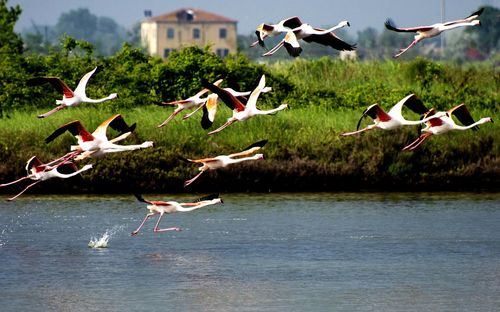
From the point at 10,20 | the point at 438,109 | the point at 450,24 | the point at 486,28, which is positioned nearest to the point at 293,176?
the point at 438,109

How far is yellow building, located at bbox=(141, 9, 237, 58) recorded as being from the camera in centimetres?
15562

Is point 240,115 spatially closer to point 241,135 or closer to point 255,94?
point 255,94

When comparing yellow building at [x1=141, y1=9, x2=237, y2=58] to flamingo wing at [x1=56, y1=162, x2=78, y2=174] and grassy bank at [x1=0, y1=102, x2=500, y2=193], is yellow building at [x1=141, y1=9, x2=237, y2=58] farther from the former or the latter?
flamingo wing at [x1=56, y1=162, x2=78, y2=174]

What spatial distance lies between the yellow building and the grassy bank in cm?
12636

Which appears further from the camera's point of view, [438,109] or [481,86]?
[481,86]

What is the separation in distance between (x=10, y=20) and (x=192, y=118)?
31.0ft

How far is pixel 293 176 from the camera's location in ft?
88.3

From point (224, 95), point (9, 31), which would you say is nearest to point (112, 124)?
point (224, 95)

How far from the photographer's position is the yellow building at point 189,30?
156 meters

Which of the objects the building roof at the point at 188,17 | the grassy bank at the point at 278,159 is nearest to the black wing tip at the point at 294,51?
the grassy bank at the point at 278,159

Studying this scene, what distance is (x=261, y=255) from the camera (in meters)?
19.9

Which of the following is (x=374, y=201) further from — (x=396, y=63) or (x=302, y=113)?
(x=396, y=63)

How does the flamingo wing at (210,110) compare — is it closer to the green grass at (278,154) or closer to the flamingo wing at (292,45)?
the flamingo wing at (292,45)

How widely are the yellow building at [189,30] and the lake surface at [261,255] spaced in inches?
5115
